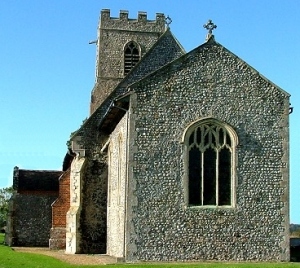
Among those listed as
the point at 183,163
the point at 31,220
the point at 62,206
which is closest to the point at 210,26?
the point at 183,163

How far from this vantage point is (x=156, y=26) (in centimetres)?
3875

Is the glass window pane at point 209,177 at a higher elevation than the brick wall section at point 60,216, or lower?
higher

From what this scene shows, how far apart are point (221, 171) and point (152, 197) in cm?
269

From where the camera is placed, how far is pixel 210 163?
21.3 meters

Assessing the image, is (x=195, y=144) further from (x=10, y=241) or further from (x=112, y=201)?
(x=10, y=241)

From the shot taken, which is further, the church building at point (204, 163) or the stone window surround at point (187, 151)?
the stone window surround at point (187, 151)

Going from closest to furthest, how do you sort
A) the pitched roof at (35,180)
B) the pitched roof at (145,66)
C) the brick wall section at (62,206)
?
the pitched roof at (145,66) → the brick wall section at (62,206) → the pitched roof at (35,180)

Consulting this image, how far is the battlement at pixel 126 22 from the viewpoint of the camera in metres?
38.4

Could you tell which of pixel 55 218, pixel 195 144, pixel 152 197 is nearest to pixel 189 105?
pixel 195 144

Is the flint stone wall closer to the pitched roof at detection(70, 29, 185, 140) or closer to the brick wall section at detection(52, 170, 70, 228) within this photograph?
the brick wall section at detection(52, 170, 70, 228)

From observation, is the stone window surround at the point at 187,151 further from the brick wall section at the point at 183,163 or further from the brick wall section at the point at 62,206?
the brick wall section at the point at 62,206

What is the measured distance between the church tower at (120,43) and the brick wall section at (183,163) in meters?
15.5

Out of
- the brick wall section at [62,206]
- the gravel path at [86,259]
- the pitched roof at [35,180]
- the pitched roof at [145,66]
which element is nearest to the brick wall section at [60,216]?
the brick wall section at [62,206]

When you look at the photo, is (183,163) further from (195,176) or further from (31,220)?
(31,220)
